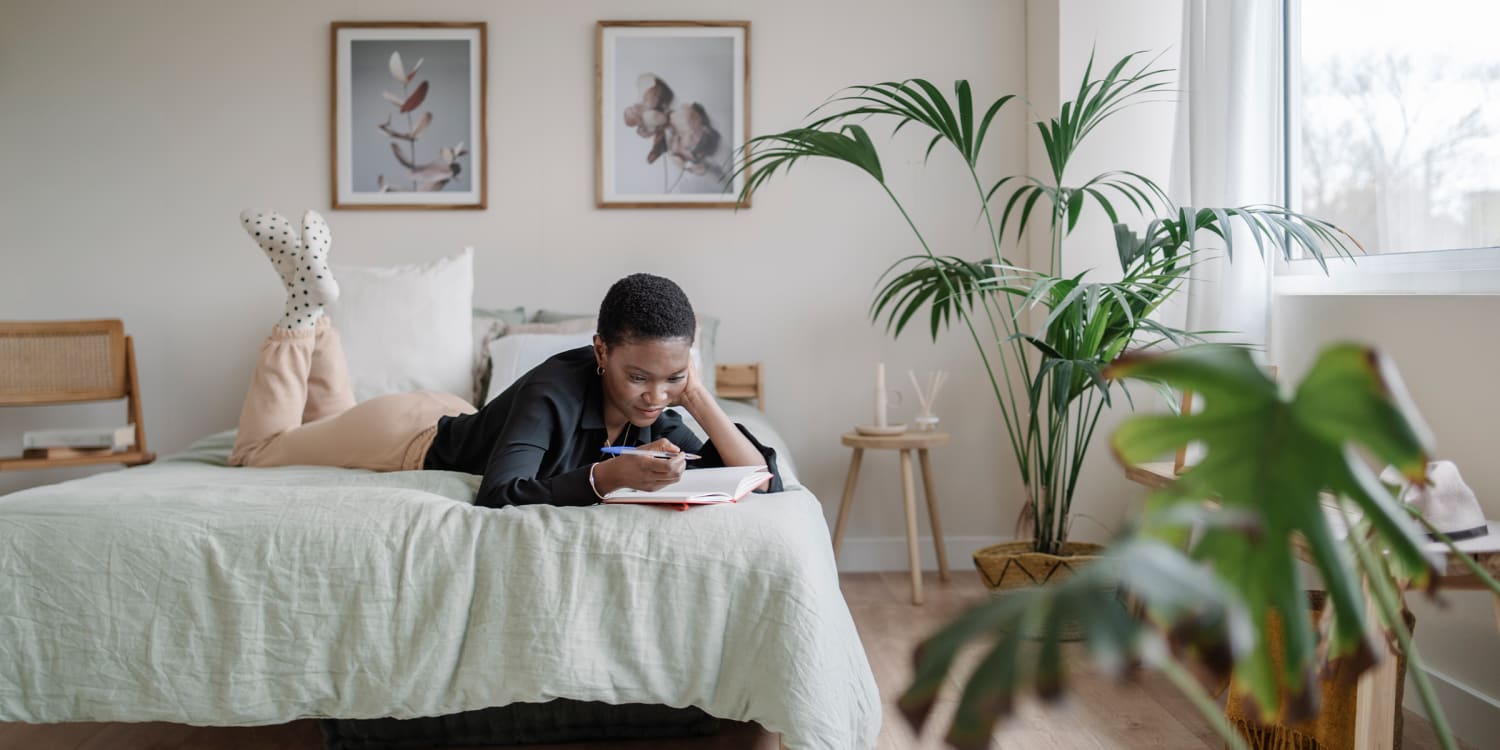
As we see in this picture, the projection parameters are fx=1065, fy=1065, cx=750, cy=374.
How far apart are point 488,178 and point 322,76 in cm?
65

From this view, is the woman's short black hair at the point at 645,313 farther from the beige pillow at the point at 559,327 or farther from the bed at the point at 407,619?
the beige pillow at the point at 559,327

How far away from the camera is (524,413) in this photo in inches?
75.8

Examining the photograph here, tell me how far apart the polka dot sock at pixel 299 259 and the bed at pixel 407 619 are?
1114mm

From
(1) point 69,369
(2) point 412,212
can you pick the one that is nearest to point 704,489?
(2) point 412,212

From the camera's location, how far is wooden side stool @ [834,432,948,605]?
10.6ft

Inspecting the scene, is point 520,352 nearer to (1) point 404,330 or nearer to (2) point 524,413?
(1) point 404,330

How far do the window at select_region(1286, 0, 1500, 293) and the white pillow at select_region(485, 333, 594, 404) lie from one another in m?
2.00

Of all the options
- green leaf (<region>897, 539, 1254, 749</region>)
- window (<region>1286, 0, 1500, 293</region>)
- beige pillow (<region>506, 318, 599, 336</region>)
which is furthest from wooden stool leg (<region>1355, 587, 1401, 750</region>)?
beige pillow (<region>506, 318, 599, 336</region>)

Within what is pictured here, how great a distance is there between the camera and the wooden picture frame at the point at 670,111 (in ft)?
11.8

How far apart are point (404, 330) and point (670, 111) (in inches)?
45.7

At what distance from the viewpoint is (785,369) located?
12.1ft

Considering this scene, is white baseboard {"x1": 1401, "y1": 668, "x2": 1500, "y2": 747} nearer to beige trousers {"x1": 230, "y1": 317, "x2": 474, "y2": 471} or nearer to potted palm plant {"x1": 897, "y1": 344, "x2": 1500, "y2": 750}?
potted palm plant {"x1": 897, "y1": 344, "x2": 1500, "y2": 750}

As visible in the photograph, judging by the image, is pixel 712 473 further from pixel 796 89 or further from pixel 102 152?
pixel 102 152

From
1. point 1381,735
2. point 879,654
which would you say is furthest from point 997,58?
point 1381,735
